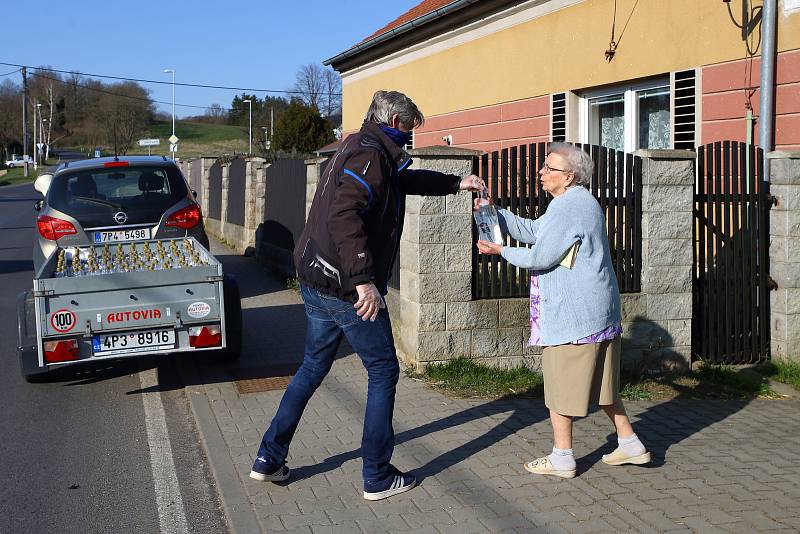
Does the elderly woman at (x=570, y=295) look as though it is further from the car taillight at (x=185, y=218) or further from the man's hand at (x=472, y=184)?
the car taillight at (x=185, y=218)

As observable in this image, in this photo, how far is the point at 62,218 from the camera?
9.98 meters

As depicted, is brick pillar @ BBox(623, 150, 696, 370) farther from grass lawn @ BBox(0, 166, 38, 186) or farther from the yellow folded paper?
grass lawn @ BBox(0, 166, 38, 186)

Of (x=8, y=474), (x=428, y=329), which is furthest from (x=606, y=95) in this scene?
(x=8, y=474)

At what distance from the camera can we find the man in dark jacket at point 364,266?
4262 mm

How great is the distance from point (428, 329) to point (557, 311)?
2.67 m

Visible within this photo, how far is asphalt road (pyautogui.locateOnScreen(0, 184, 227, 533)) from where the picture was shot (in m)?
4.73

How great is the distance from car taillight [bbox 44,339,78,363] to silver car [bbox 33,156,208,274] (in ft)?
11.3

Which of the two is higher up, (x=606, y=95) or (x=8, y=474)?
(x=606, y=95)

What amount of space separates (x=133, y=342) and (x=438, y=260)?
8.18ft

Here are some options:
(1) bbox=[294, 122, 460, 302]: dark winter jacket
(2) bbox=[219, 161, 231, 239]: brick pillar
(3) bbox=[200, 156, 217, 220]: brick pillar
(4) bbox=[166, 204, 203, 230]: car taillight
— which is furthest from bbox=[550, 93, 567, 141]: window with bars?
(3) bbox=[200, 156, 217, 220]: brick pillar

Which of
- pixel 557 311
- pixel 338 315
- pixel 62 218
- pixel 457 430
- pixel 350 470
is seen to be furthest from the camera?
pixel 62 218

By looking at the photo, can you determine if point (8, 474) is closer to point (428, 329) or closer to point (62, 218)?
point (428, 329)

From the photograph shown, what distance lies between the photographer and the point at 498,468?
202 inches

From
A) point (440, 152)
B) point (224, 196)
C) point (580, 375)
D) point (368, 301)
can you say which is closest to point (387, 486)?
point (368, 301)
